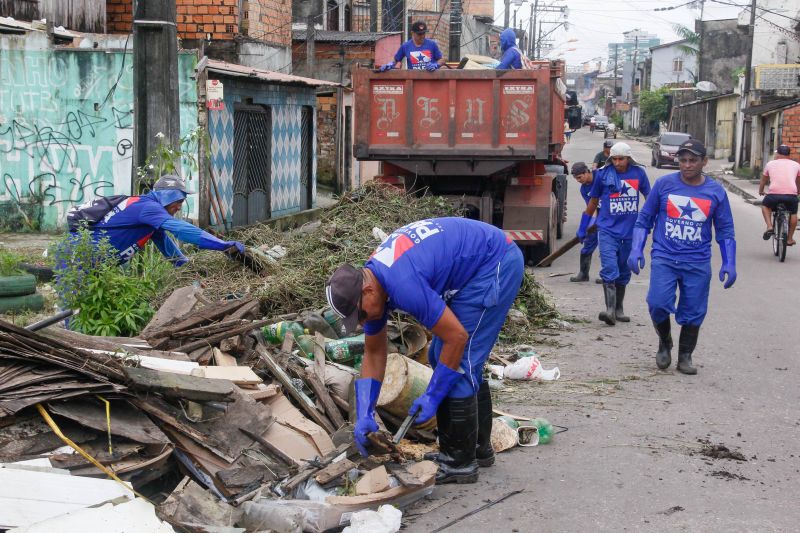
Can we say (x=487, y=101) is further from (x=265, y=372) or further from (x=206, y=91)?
(x=265, y=372)

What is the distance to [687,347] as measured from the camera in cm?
788

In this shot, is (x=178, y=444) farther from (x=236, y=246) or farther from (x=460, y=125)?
(x=460, y=125)

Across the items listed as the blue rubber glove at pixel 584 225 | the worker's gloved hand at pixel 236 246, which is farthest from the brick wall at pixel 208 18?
the worker's gloved hand at pixel 236 246

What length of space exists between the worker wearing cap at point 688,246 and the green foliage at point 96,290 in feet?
13.6

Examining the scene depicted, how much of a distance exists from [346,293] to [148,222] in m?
3.47

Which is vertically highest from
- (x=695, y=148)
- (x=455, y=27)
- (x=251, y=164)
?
(x=455, y=27)

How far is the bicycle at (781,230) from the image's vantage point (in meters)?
14.9

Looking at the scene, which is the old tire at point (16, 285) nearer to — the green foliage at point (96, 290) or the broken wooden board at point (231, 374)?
the green foliage at point (96, 290)

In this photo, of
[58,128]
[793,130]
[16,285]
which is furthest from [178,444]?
[793,130]

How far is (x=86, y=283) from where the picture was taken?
720 centimetres

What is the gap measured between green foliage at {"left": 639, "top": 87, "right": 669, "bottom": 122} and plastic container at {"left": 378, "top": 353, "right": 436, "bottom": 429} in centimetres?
6946

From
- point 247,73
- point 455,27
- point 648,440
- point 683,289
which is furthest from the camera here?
point 455,27

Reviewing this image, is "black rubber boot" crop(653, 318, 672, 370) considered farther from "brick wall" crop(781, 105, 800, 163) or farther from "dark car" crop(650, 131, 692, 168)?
"dark car" crop(650, 131, 692, 168)

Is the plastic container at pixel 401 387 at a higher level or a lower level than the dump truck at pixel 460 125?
lower
